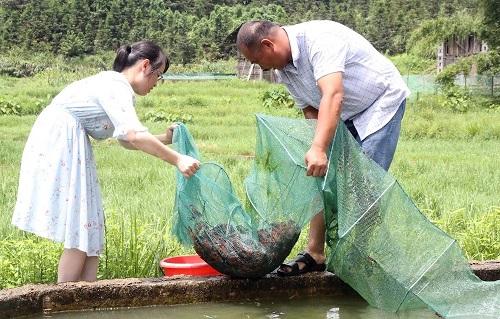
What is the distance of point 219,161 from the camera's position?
10.4 m

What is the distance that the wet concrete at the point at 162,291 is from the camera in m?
3.88

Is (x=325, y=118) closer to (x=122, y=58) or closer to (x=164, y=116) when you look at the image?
(x=122, y=58)

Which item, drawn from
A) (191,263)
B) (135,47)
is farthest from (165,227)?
(135,47)

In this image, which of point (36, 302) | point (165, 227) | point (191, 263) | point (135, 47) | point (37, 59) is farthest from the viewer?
point (37, 59)

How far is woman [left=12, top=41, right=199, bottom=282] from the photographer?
3.94m

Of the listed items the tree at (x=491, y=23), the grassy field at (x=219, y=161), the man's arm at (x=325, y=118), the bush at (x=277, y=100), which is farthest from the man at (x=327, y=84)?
the tree at (x=491, y=23)

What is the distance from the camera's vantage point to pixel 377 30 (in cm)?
4353

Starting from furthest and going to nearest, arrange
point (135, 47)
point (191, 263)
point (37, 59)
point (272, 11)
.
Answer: point (272, 11) < point (37, 59) < point (191, 263) < point (135, 47)

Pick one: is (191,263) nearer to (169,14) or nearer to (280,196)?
(280,196)

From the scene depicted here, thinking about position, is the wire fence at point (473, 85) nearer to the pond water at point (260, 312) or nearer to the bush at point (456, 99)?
the bush at point (456, 99)

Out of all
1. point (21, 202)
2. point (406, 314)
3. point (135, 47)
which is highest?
point (135, 47)

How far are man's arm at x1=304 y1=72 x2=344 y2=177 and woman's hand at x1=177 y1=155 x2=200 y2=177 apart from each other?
1.75 ft

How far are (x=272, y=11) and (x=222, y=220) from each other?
46095 mm

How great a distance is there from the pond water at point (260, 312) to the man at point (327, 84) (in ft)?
0.74
